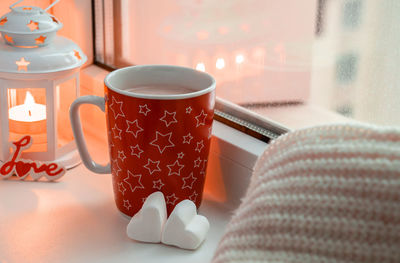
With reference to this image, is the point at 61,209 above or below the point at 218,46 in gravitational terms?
below

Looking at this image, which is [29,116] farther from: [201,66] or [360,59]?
[360,59]

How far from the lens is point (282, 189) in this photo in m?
0.30

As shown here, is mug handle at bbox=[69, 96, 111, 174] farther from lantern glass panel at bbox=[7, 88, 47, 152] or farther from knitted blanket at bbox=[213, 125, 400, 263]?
knitted blanket at bbox=[213, 125, 400, 263]

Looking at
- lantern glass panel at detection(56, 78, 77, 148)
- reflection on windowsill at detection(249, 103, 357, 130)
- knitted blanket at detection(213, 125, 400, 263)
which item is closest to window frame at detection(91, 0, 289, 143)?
reflection on windowsill at detection(249, 103, 357, 130)

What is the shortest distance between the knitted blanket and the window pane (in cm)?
20

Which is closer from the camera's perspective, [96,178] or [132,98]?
[132,98]

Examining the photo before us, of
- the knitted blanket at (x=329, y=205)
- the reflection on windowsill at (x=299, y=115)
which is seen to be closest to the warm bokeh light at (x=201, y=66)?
the reflection on windowsill at (x=299, y=115)

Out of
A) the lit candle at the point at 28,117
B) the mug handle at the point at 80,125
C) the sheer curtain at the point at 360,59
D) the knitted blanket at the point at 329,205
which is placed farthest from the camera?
the lit candle at the point at 28,117

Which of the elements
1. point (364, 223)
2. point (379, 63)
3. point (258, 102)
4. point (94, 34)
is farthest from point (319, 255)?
point (94, 34)

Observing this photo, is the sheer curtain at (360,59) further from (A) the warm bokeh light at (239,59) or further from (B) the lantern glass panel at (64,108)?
(B) the lantern glass panel at (64,108)

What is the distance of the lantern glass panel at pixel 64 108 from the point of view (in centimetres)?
69

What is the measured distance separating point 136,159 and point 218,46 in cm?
23

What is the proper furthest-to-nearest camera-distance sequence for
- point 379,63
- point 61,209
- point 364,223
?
point 61,209 → point 379,63 → point 364,223

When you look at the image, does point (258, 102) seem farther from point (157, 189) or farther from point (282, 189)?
point (282, 189)
